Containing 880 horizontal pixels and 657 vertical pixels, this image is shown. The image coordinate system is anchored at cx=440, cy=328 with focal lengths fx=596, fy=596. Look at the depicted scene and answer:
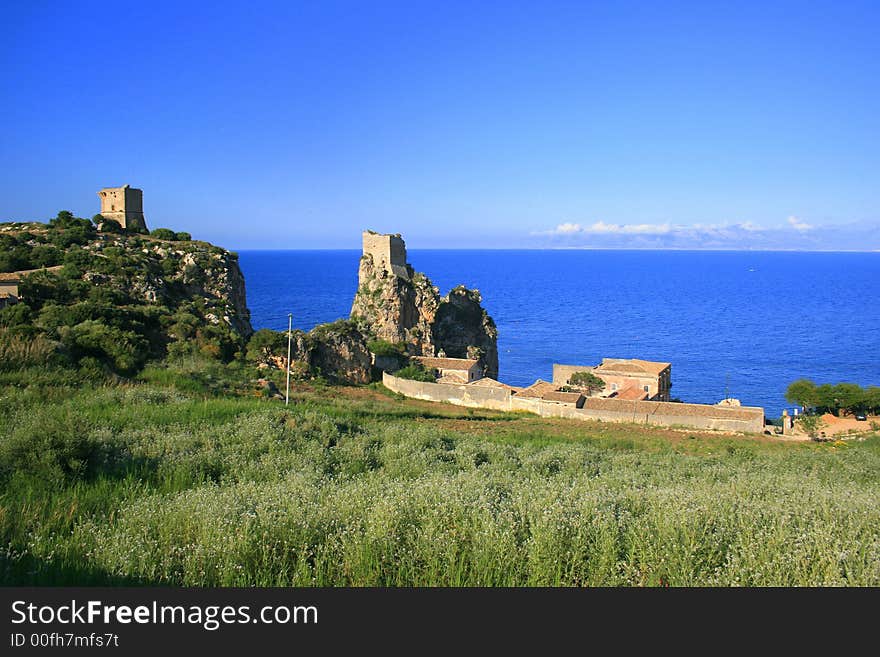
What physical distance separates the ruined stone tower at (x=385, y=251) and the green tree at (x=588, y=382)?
1870 cm

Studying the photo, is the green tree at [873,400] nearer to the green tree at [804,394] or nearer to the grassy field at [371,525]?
the green tree at [804,394]

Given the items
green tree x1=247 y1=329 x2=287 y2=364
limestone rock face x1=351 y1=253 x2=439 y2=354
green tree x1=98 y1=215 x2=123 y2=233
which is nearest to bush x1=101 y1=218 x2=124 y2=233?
green tree x1=98 y1=215 x2=123 y2=233

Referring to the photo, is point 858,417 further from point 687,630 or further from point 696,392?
point 687,630

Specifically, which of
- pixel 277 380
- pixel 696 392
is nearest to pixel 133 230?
pixel 277 380

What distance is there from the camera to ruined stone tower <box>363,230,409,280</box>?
55.5 m

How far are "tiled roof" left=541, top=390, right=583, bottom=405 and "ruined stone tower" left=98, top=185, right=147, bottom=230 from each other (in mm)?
33254

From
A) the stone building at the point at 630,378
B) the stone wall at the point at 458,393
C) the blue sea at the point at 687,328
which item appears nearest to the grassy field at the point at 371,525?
the stone wall at the point at 458,393

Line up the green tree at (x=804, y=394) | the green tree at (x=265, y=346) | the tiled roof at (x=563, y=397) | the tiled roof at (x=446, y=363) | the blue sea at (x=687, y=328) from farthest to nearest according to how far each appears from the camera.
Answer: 1. the blue sea at (x=687, y=328)
2. the tiled roof at (x=446, y=363)
3. the green tree at (x=804, y=394)
4. the tiled roof at (x=563, y=397)
5. the green tree at (x=265, y=346)

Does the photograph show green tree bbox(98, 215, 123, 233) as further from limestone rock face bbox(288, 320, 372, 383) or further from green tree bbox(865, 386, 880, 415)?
green tree bbox(865, 386, 880, 415)

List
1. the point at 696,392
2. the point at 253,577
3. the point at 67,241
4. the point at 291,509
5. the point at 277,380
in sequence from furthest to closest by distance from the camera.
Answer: the point at 696,392
the point at 67,241
the point at 277,380
the point at 291,509
the point at 253,577

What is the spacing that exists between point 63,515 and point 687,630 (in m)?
5.29

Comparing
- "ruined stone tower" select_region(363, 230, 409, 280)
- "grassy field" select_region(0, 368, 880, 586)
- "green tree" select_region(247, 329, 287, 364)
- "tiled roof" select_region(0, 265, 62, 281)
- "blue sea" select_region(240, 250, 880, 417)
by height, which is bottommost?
"blue sea" select_region(240, 250, 880, 417)

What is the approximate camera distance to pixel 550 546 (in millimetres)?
4566

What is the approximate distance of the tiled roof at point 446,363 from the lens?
4716 cm
